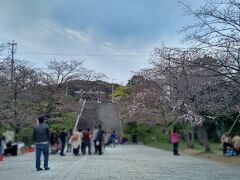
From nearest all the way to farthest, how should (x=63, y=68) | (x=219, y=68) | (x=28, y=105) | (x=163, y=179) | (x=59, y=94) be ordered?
(x=163, y=179) → (x=219, y=68) → (x=28, y=105) → (x=59, y=94) → (x=63, y=68)

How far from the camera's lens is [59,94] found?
33062mm

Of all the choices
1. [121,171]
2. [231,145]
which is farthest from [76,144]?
[121,171]

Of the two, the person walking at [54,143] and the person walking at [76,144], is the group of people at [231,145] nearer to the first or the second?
the person walking at [76,144]

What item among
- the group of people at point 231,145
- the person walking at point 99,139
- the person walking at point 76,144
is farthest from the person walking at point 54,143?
the group of people at point 231,145

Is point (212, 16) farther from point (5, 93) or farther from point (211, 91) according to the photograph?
point (5, 93)

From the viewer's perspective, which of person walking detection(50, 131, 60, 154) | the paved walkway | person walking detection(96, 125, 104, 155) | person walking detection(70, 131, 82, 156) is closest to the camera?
the paved walkway

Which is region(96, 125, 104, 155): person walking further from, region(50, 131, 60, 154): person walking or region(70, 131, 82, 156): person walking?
region(50, 131, 60, 154): person walking

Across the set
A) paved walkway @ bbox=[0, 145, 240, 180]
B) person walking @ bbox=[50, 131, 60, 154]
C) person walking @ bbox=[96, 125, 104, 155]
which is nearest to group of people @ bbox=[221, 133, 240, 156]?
paved walkway @ bbox=[0, 145, 240, 180]

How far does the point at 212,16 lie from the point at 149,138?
143ft

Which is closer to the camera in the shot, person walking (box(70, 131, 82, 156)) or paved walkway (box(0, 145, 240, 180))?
paved walkway (box(0, 145, 240, 180))

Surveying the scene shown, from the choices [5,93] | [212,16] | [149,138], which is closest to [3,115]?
[5,93]

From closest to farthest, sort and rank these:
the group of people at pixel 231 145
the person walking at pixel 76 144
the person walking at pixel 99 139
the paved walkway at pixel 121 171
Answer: the paved walkway at pixel 121 171 → the group of people at pixel 231 145 → the person walking at pixel 76 144 → the person walking at pixel 99 139

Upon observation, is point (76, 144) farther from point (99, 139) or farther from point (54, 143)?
point (54, 143)

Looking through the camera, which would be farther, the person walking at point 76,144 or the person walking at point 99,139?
the person walking at point 99,139
